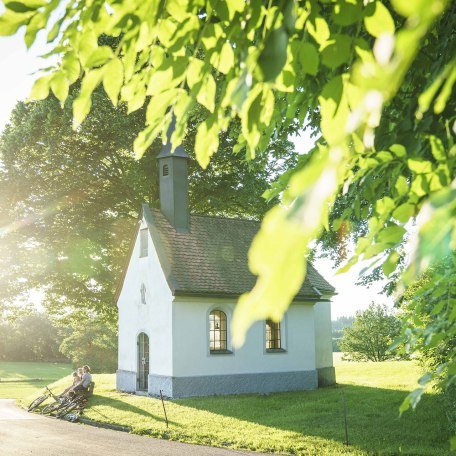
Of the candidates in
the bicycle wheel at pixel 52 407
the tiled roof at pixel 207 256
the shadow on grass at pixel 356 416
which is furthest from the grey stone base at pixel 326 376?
the bicycle wheel at pixel 52 407

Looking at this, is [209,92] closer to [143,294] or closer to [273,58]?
[273,58]

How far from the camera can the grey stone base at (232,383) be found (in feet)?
62.8

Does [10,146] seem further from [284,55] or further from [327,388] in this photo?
[284,55]

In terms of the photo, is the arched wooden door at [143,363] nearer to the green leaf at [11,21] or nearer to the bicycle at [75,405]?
the bicycle at [75,405]

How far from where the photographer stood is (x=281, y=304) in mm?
975

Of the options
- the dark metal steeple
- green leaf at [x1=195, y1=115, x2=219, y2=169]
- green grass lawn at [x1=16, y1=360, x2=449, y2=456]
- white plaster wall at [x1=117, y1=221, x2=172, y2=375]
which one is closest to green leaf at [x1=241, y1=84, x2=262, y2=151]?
green leaf at [x1=195, y1=115, x2=219, y2=169]

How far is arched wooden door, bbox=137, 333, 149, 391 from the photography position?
841 inches

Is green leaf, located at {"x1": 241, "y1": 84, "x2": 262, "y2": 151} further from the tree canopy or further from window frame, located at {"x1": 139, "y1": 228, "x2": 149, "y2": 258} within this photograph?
the tree canopy

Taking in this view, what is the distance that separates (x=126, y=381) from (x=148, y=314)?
2867 mm

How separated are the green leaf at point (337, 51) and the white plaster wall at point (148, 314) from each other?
18.2 metres

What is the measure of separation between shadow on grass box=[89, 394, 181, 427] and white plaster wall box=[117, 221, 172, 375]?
6.41 ft

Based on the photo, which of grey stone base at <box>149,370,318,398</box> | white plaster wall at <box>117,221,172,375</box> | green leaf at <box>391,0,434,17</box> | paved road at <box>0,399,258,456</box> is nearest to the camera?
green leaf at <box>391,0,434,17</box>

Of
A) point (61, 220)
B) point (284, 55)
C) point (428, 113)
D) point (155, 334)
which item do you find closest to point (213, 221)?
point (155, 334)

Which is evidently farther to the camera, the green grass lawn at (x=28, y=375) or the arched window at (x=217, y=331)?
the green grass lawn at (x=28, y=375)
